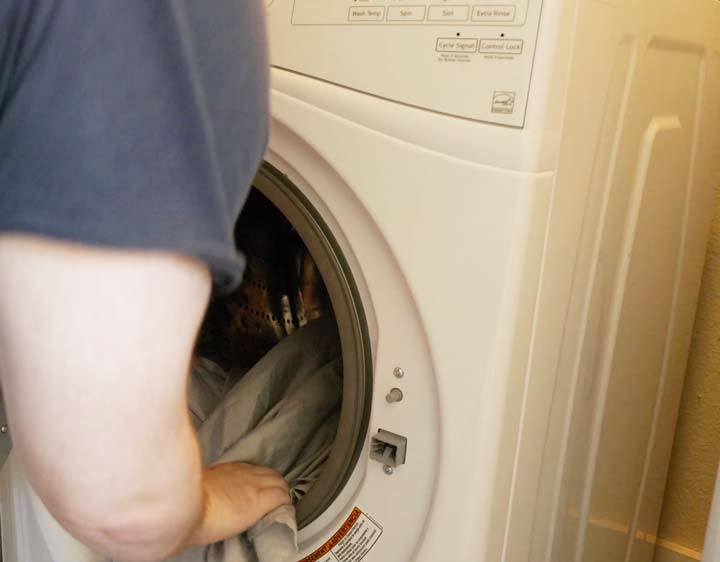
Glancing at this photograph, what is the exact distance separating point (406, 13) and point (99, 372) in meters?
0.41

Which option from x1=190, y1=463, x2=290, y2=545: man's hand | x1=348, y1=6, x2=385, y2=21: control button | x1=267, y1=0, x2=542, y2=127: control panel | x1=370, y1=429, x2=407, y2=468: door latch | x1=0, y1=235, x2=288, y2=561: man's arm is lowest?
x1=190, y1=463, x2=290, y2=545: man's hand

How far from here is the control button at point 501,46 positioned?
21.4 inches

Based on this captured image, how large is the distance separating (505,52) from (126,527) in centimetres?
41

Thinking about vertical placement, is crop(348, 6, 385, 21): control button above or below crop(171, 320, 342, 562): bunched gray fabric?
above

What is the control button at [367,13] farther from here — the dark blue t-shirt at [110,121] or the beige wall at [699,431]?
the beige wall at [699,431]

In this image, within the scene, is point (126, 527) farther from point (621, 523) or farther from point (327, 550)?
point (621, 523)

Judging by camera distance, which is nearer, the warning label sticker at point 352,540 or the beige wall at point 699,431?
the warning label sticker at point 352,540

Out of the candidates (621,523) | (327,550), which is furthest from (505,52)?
(621,523)

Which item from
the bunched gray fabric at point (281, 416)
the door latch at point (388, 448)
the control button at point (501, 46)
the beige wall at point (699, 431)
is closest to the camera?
the control button at point (501, 46)

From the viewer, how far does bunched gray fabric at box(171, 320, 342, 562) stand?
78 centimetres

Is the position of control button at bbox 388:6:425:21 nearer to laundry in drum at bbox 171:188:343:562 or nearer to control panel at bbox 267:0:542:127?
control panel at bbox 267:0:542:127

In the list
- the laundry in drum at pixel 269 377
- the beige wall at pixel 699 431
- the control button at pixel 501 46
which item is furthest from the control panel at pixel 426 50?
the beige wall at pixel 699 431

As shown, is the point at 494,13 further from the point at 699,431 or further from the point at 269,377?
the point at 699,431

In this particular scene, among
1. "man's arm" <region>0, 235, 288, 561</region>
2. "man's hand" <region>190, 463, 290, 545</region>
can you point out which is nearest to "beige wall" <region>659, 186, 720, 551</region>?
"man's hand" <region>190, 463, 290, 545</region>
